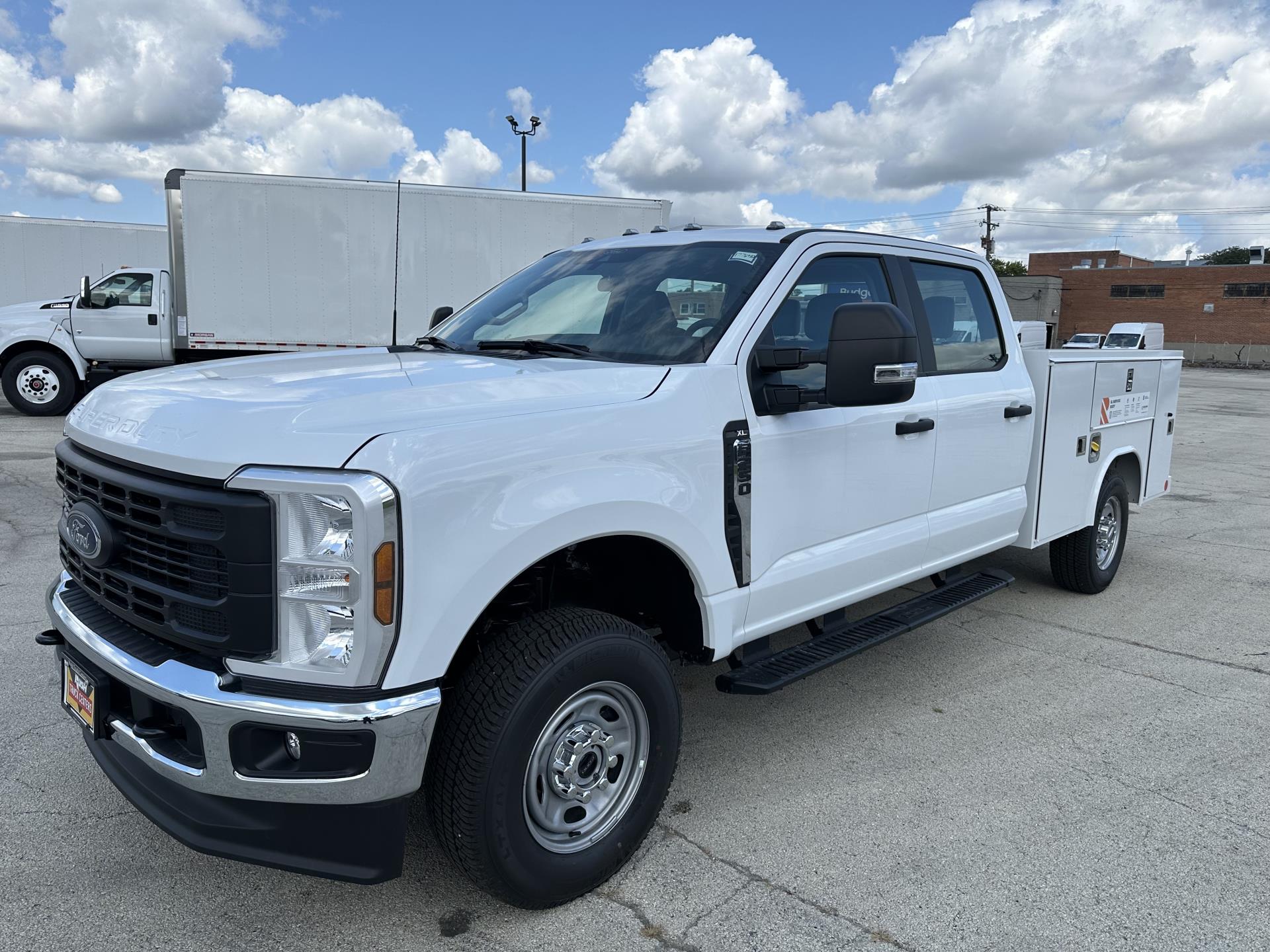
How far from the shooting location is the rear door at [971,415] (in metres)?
4.23

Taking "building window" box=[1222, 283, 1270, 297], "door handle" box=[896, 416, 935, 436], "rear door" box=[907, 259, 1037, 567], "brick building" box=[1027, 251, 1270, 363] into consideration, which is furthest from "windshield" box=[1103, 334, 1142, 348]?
"door handle" box=[896, 416, 935, 436]

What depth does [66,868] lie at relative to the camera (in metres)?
2.91

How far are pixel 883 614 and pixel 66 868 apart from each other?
315cm

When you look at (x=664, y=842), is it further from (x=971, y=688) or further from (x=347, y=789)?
(x=971, y=688)

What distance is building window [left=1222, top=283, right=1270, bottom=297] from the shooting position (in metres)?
50.4

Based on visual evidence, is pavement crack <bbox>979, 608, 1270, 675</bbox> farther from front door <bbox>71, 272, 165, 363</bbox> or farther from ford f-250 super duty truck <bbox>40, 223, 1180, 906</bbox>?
front door <bbox>71, 272, 165, 363</bbox>

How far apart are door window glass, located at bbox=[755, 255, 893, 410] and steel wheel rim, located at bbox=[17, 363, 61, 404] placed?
45.2ft

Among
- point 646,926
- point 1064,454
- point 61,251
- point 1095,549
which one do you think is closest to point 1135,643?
point 1095,549

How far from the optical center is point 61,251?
20.2 meters

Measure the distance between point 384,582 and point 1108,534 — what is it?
17.4 feet

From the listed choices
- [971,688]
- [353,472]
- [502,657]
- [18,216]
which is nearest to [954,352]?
[971,688]

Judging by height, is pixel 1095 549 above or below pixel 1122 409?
below

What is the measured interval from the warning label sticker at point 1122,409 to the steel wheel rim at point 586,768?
3788mm

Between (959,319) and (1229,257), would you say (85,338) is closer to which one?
(959,319)
